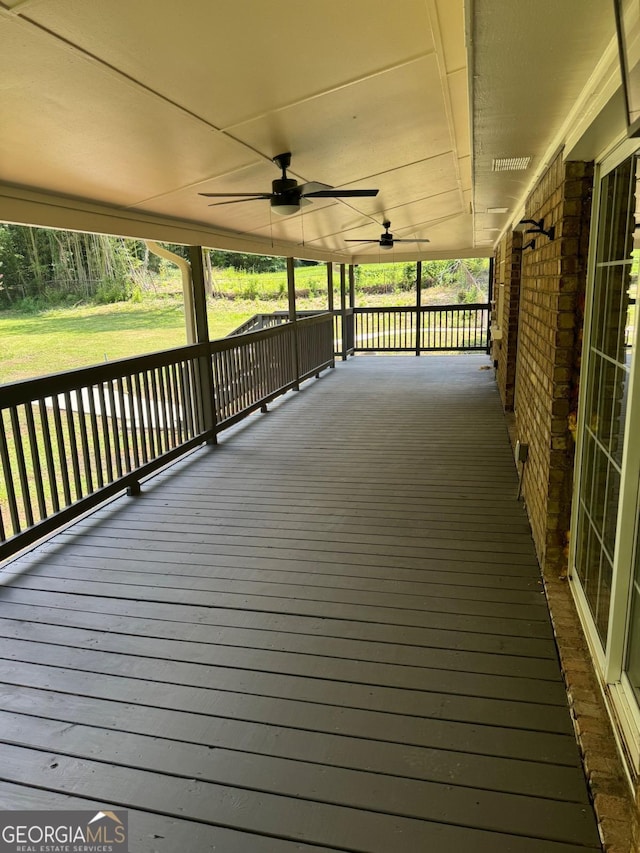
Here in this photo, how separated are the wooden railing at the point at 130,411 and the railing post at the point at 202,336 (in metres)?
0.01

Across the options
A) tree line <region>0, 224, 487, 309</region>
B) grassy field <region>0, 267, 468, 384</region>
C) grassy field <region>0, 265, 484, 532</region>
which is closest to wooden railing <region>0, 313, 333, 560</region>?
grassy field <region>0, 265, 484, 532</region>

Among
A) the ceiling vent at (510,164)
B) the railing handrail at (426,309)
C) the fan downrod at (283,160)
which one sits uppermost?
the fan downrod at (283,160)

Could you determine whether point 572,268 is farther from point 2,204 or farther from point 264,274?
point 264,274

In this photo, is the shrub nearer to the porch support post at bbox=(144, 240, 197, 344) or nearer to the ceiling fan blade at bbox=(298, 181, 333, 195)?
the porch support post at bbox=(144, 240, 197, 344)

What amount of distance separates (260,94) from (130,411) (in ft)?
9.26

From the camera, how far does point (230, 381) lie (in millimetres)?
6289

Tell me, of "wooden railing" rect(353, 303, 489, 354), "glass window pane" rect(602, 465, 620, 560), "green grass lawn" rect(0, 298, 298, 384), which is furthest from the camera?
"green grass lawn" rect(0, 298, 298, 384)

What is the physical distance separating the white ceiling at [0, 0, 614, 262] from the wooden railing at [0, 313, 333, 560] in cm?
114

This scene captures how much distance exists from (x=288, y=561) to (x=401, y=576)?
666 millimetres

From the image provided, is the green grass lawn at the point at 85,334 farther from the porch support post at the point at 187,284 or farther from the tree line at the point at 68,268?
the porch support post at the point at 187,284

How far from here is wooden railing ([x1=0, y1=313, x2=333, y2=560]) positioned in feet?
11.1

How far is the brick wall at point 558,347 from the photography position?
251cm

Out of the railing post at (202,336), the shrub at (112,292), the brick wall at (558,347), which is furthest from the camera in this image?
the shrub at (112,292)

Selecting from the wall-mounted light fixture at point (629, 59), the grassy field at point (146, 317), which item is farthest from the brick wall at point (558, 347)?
the grassy field at point (146, 317)
